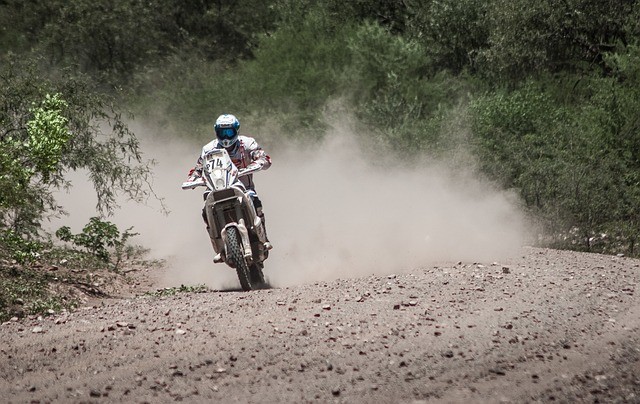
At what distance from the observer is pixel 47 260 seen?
16.2 meters

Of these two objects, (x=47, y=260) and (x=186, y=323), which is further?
(x=47, y=260)

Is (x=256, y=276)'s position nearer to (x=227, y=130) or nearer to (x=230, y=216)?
(x=230, y=216)

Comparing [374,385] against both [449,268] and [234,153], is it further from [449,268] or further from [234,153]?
[234,153]

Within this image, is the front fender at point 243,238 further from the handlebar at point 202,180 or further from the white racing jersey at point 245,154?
the white racing jersey at point 245,154

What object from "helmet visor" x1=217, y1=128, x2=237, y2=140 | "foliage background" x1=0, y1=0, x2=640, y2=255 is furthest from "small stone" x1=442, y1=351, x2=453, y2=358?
"helmet visor" x1=217, y1=128, x2=237, y2=140

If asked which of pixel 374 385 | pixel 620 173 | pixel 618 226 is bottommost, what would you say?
pixel 374 385

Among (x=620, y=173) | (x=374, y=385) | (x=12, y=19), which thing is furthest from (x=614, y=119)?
(x=12, y=19)

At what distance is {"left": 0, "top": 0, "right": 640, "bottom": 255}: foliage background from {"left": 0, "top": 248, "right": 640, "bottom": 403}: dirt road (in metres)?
3.88

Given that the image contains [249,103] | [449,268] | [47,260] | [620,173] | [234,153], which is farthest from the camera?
[249,103]

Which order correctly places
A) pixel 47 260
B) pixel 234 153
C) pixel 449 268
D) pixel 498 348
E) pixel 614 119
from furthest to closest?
pixel 614 119 < pixel 47 260 < pixel 234 153 < pixel 449 268 < pixel 498 348

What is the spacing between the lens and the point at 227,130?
564 inches

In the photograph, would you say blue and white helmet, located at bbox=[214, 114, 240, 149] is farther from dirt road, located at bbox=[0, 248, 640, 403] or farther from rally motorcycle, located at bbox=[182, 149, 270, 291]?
dirt road, located at bbox=[0, 248, 640, 403]

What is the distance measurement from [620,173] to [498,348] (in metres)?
12.4

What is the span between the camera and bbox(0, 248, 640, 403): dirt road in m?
7.68
